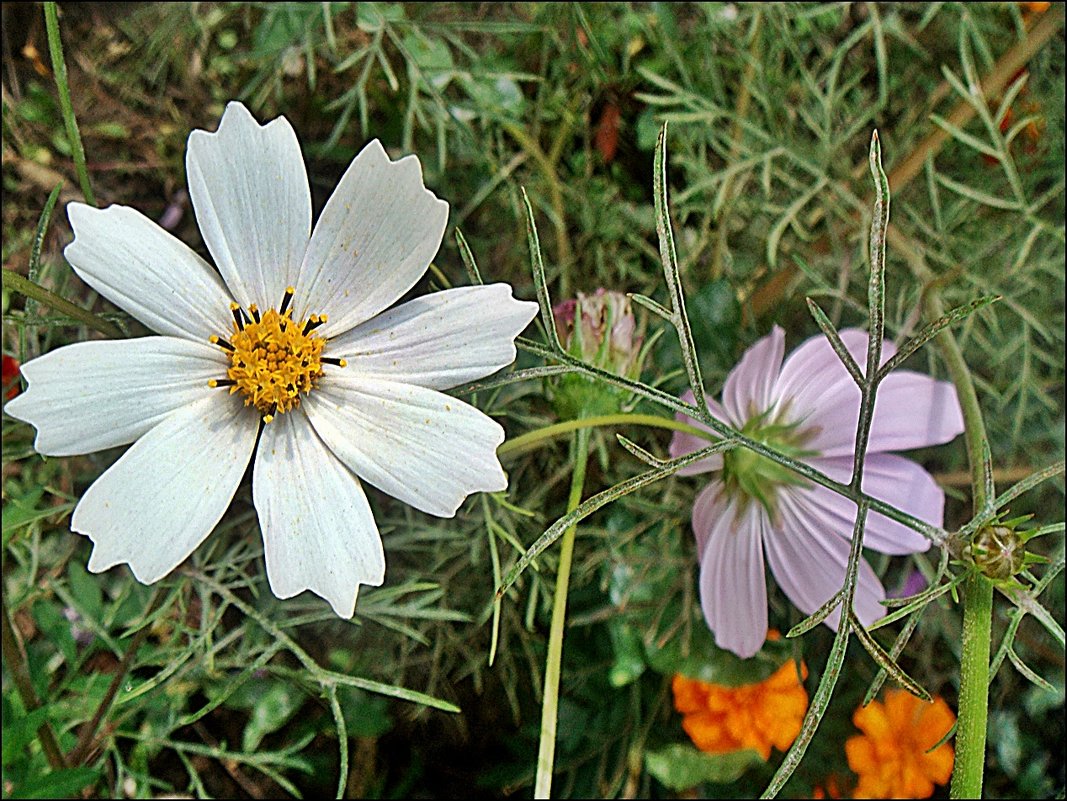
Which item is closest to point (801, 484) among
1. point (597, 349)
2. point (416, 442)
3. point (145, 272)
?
point (597, 349)

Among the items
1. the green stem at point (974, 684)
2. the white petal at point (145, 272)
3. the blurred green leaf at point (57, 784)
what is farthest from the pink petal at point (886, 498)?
the blurred green leaf at point (57, 784)

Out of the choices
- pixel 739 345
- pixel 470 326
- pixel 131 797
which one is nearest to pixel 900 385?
pixel 739 345

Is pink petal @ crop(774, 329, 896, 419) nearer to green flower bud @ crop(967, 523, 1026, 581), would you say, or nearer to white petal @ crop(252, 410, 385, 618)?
green flower bud @ crop(967, 523, 1026, 581)

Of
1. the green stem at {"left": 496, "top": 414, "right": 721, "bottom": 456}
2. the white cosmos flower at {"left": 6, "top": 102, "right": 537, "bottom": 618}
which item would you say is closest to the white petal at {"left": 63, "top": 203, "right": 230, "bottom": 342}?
the white cosmos flower at {"left": 6, "top": 102, "right": 537, "bottom": 618}

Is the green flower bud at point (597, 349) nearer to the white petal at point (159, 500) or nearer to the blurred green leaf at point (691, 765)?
the white petal at point (159, 500)

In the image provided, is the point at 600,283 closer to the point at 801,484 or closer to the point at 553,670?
the point at 801,484

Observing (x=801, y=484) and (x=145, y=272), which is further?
(x=801, y=484)
